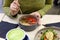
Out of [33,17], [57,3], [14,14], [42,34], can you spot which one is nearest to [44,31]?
[42,34]

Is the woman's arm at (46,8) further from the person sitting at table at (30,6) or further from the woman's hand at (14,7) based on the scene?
the woman's hand at (14,7)

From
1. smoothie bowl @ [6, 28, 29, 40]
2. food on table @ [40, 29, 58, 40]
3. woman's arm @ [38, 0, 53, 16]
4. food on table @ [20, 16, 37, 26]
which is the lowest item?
food on table @ [40, 29, 58, 40]

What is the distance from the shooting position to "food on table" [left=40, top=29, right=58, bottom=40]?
84 cm

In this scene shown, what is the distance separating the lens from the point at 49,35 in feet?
2.75

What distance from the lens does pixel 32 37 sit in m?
0.92

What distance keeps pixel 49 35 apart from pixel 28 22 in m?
0.21

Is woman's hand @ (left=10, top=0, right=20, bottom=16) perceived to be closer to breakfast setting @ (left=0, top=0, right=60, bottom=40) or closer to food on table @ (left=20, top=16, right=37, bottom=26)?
breakfast setting @ (left=0, top=0, right=60, bottom=40)

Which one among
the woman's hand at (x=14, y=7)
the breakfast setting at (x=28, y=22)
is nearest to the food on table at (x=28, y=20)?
the breakfast setting at (x=28, y=22)

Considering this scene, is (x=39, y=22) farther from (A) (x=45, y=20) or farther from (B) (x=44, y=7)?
(B) (x=44, y=7)

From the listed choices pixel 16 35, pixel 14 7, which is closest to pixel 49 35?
pixel 16 35

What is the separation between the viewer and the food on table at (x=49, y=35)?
0.84 metres

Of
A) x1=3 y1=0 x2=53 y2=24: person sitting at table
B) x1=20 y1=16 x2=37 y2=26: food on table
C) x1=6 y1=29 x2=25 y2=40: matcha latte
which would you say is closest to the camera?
x1=6 y1=29 x2=25 y2=40: matcha latte

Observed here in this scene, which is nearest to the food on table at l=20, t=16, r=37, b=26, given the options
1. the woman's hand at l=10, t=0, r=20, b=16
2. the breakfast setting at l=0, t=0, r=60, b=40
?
the breakfast setting at l=0, t=0, r=60, b=40

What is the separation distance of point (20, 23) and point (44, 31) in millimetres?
186
